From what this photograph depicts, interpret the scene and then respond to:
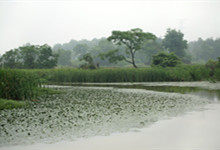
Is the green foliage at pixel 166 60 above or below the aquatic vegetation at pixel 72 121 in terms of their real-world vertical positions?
above

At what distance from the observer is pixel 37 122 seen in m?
6.91

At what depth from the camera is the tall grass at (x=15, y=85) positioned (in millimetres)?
10570

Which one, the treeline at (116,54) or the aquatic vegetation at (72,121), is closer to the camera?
the aquatic vegetation at (72,121)

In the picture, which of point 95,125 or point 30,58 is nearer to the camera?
point 95,125

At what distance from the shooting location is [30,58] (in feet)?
151

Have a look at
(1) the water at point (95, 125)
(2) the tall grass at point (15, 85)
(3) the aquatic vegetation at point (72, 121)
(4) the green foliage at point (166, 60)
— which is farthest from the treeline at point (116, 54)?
(1) the water at point (95, 125)

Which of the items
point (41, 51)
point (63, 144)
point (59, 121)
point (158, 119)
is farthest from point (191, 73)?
point (41, 51)

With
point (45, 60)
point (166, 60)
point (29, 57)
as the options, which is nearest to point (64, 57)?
point (45, 60)

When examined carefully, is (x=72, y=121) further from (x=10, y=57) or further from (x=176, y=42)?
(x=176, y=42)

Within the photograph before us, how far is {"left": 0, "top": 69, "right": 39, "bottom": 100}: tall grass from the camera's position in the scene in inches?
416

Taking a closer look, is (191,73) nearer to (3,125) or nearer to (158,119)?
(158,119)

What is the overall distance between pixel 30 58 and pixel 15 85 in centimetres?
3705

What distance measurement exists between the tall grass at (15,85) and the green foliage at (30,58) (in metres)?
34.8

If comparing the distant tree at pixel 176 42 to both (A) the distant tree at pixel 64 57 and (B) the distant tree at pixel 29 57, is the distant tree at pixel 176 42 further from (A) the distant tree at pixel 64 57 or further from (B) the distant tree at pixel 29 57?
(B) the distant tree at pixel 29 57
